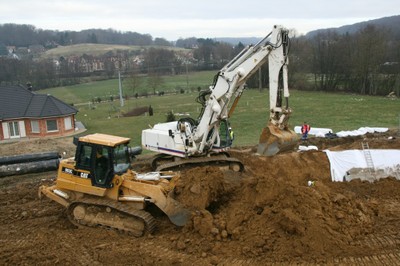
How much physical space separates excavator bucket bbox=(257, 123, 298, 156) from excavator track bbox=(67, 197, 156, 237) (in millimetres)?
4393

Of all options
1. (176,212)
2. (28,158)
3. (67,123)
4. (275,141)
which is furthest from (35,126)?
(176,212)

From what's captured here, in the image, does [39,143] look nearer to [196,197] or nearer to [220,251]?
[196,197]

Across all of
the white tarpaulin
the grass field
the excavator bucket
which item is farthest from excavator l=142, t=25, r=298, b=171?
the grass field

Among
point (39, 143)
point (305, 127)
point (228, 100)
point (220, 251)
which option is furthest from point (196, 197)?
point (39, 143)

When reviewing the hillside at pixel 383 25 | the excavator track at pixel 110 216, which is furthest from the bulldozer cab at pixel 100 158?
the hillside at pixel 383 25

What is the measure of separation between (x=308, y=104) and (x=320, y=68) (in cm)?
1403

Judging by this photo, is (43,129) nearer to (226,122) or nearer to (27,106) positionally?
(27,106)

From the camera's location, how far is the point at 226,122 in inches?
546

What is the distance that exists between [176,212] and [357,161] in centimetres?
→ 727

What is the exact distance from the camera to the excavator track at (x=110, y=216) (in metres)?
9.12

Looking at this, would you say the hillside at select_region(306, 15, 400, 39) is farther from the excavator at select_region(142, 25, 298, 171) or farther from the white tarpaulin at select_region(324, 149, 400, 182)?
the excavator at select_region(142, 25, 298, 171)

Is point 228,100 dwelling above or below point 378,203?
above

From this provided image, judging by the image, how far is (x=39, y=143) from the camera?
23.6m

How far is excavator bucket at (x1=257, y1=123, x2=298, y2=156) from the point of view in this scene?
11844mm
